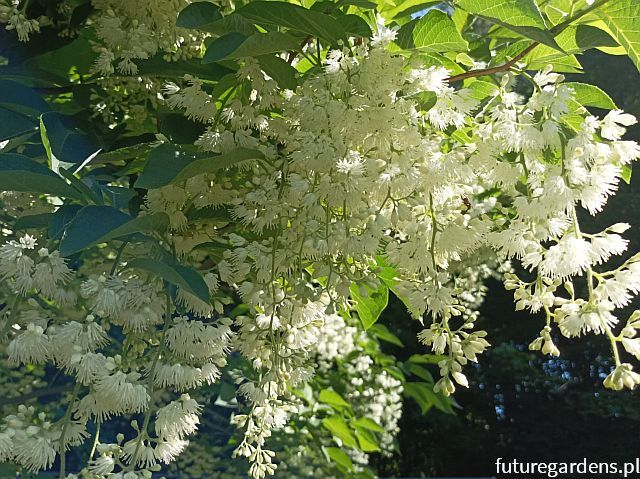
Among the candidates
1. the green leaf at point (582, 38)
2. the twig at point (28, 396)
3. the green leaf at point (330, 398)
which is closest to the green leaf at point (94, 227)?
the green leaf at point (582, 38)

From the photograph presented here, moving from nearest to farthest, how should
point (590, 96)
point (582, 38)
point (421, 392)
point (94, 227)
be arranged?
point (94, 227)
point (582, 38)
point (590, 96)
point (421, 392)

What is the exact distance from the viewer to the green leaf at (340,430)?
2.32 metres

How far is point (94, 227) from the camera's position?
588 millimetres

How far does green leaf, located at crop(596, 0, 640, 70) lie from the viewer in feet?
2.10

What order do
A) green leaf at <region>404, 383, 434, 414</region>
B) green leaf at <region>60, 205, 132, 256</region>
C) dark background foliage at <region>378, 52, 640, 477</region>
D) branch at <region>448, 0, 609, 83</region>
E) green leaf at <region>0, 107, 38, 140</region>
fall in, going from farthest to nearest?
dark background foliage at <region>378, 52, 640, 477</region>, green leaf at <region>404, 383, 434, 414</region>, green leaf at <region>0, 107, 38, 140</region>, branch at <region>448, 0, 609, 83</region>, green leaf at <region>60, 205, 132, 256</region>

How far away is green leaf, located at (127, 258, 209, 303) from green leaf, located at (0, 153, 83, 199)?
0.09 metres

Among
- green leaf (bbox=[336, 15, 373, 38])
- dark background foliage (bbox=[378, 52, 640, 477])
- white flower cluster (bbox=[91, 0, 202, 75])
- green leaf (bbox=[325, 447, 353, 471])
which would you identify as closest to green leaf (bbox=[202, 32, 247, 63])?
green leaf (bbox=[336, 15, 373, 38])

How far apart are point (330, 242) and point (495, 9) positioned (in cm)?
24

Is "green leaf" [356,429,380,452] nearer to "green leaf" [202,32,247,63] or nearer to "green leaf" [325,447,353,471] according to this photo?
"green leaf" [325,447,353,471]

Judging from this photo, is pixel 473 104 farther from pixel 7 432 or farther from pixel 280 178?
pixel 7 432

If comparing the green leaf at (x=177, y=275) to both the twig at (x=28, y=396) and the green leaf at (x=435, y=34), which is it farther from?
the twig at (x=28, y=396)

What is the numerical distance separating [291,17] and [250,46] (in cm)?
5

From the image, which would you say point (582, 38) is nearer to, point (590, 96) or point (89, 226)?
point (590, 96)

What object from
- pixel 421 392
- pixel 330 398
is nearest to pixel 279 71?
pixel 330 398
